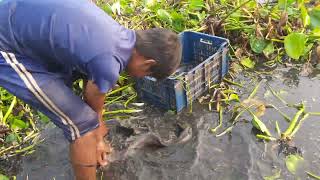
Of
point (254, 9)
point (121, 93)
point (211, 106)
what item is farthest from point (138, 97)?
point (254, 9)

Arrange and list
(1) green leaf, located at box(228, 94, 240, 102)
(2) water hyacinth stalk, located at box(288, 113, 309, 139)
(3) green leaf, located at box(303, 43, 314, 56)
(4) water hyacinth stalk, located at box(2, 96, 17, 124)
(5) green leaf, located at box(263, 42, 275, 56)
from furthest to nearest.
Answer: (5) green leaf, located at box(263, 42, 275, 56)
(3) green leaf, located at box(303, 43, 314, 56)
(1) green leaf, located at box(228, 94, 240, 102)
(4) water hyacinth stalk, located at box(2, 96, 17, 124)
(2) water hyacinth stalk, located at box(288, 113, 309, 139)

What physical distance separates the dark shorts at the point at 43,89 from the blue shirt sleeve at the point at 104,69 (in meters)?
0.20

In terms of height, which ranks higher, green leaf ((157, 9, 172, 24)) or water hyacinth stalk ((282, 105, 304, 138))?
green leaf ((157, 9, 172, 24))

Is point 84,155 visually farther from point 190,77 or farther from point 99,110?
point 190,77

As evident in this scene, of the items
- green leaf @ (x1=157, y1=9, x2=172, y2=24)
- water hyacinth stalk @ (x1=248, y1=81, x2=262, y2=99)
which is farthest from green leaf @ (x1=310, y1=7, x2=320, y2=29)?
green leaf @ (x1=157, y1=9, x2=172, y2=24)

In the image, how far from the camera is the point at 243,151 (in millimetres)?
2539

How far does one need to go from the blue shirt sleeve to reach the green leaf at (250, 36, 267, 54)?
1905mm

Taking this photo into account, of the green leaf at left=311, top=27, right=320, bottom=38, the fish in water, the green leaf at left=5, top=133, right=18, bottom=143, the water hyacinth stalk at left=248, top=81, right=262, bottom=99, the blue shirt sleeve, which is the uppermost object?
the blue shirt sleeve

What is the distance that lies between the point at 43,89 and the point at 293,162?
1.50 metres

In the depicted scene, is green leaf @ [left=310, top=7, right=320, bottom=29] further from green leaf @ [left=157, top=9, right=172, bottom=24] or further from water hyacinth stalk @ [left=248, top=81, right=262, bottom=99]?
green leaf @ [left=157, top=9, right=172, bottom=24]

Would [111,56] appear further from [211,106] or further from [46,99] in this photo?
[211,106]

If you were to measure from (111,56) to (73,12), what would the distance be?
0.92 ft

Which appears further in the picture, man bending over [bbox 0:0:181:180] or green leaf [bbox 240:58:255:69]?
green leaf [bbox 240:58:255:69]

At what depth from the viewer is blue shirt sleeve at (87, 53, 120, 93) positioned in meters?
1.92
